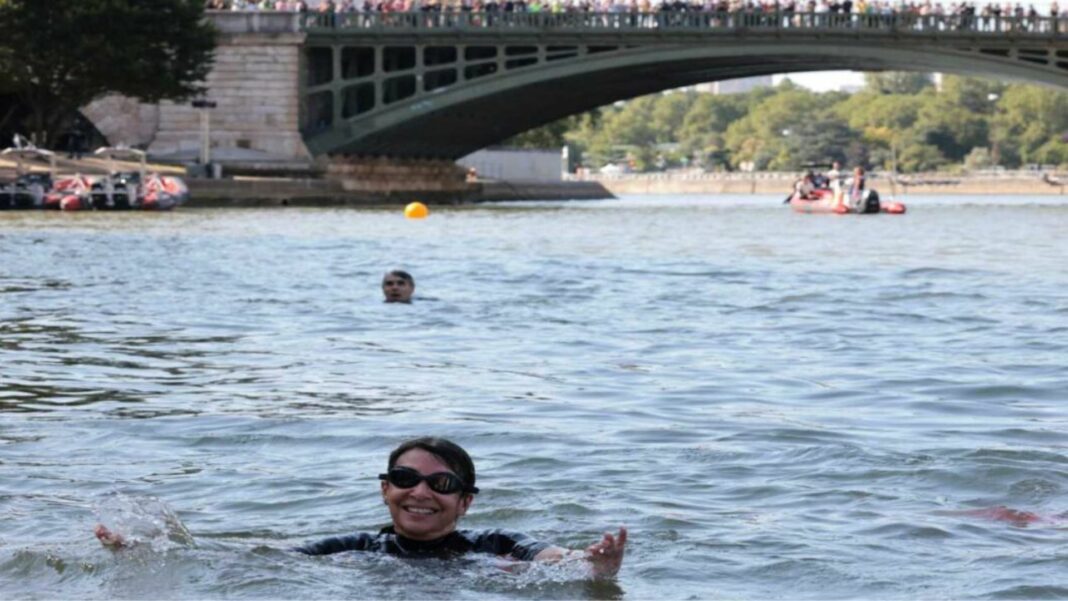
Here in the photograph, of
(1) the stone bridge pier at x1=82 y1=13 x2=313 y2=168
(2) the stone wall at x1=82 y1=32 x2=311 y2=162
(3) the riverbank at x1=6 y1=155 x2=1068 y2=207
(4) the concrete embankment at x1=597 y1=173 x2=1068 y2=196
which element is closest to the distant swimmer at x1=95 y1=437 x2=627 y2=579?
(3) the riverbank at x1=6 y1=155 x2=1068 y2=207

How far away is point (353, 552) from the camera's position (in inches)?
399

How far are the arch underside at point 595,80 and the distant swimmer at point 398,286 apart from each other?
1972 inches

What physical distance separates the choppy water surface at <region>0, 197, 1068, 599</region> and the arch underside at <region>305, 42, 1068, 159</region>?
42437 mm

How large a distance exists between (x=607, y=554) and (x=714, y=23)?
75415mm

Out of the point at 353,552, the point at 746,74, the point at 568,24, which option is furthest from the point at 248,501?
the point at 746,74

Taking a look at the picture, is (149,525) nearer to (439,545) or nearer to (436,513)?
(439,545)

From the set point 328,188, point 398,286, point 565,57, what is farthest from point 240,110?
point 398,286

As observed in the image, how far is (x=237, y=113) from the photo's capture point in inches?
3462

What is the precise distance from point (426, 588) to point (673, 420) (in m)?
6.08

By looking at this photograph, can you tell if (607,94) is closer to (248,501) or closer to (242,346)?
(242,346)

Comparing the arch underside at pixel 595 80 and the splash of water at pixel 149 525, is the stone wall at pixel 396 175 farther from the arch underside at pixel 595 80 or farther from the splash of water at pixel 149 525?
the splash of water at pixel 149 525

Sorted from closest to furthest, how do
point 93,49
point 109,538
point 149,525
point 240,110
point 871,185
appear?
point 109,538 → point 149,525 → point 93,49 → point 240,110 → point 871,185

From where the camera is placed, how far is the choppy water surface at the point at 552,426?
10.3m

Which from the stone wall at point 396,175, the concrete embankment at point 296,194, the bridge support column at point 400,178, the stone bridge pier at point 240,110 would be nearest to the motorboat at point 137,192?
the concrete embankment at point 296,194
